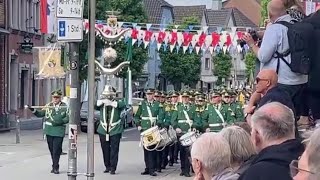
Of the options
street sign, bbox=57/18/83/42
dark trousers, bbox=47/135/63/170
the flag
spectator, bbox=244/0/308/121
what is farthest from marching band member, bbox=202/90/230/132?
spectator, bbox=244/0/308/121

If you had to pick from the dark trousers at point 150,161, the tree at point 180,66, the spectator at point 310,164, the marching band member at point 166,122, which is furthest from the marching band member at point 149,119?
the tree at point 180,66

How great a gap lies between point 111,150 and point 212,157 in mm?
14350

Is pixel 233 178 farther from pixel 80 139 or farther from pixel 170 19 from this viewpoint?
pixel 170 19

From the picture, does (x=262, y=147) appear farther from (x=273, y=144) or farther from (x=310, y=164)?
(x=310, y=164)

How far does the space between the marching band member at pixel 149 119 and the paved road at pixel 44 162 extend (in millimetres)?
308

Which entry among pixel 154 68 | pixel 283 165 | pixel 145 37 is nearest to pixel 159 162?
pixel 145 37

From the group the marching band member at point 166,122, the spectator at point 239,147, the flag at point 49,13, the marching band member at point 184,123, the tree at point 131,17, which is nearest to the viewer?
the spectator at point 239,147

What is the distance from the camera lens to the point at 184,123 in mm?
19703

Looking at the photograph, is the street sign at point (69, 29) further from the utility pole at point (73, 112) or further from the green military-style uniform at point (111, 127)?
the green military-style uniform at point (111, 127)

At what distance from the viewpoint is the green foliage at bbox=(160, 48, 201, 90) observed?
6238cm

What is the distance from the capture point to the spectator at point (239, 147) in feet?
17.9

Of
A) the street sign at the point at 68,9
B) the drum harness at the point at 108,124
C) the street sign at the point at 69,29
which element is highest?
the street sign at the point at 68,9

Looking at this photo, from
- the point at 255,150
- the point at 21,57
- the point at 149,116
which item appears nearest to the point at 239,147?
the point at 255,150

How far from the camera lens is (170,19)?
81250mm
